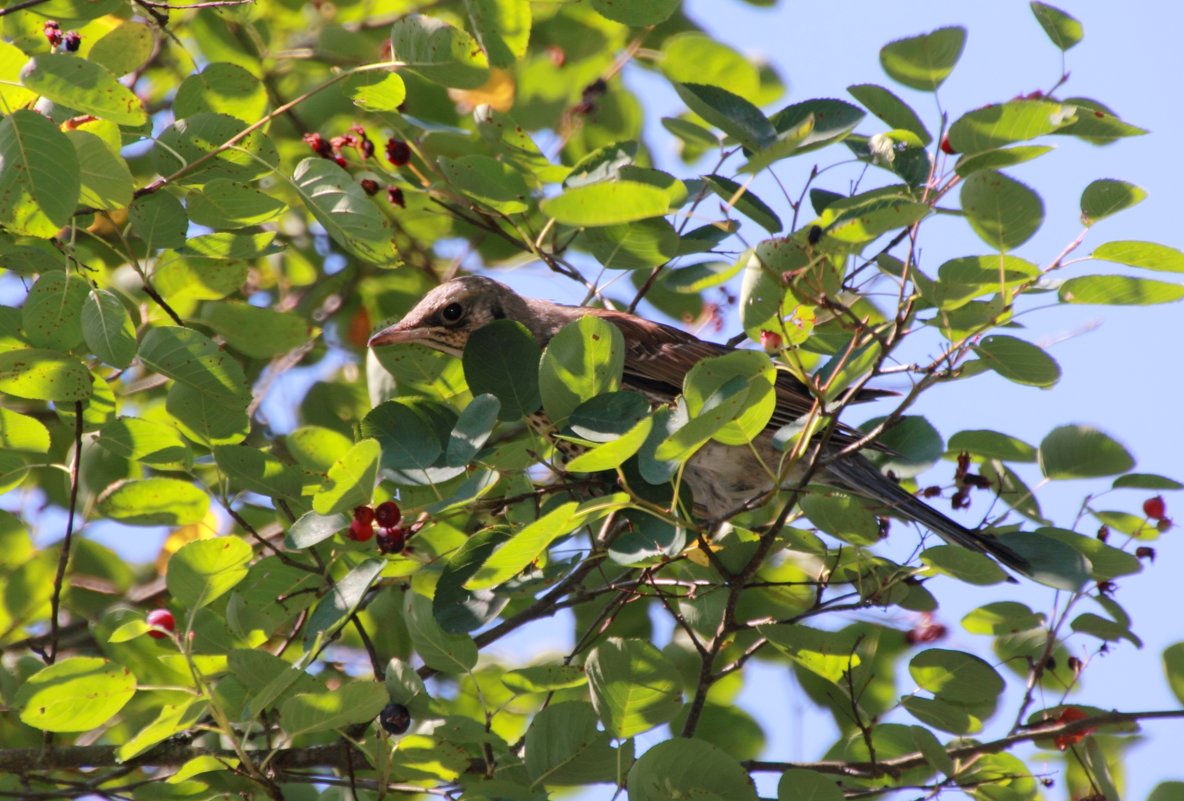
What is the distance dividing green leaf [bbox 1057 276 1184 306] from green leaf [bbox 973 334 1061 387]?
0.12 metres

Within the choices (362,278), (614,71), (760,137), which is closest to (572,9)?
(614,71)

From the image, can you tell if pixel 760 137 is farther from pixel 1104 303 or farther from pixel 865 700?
pixel 865 700

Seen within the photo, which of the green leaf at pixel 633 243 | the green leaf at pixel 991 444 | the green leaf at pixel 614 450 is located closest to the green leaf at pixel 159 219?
the green leaf at pixel 633 243

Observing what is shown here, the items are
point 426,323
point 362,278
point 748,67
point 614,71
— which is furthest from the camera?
point 362,278

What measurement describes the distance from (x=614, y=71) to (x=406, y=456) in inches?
85.6

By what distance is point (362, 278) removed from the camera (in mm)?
5020

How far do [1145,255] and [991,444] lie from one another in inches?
33.4

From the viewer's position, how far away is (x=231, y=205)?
304cm

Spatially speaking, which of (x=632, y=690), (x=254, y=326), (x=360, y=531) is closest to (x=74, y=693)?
(x=360, y=531)

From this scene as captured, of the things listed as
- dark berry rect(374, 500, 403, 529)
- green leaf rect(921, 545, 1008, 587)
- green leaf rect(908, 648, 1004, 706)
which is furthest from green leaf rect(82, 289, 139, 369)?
green leaf rect(908, 648, 1004, 706)

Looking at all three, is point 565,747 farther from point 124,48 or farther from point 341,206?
point 124,48

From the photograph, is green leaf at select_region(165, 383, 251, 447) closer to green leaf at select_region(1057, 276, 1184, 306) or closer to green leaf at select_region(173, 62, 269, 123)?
green leaf at select_region(173, 62, 269, 123)

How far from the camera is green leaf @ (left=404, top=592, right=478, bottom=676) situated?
2.78 meters

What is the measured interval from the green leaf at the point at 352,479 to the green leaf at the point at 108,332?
611 millimetres
